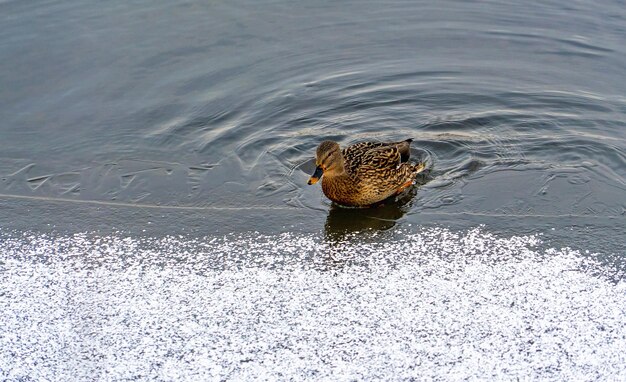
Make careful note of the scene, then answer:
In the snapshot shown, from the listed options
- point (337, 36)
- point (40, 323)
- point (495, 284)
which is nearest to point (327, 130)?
point (337, 36)

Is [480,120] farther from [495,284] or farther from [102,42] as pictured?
[102,42]

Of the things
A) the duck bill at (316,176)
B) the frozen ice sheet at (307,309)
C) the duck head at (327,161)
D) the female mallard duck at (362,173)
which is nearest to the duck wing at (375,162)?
the female mallard duck at (362,173)

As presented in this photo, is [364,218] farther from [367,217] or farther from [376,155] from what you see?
[376,155]

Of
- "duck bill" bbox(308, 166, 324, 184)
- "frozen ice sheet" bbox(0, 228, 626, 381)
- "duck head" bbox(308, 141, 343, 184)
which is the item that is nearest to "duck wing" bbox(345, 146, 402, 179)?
"duck head" bbox(308, 141, 343, 184)

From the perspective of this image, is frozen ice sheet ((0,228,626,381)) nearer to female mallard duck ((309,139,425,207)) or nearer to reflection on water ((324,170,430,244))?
reflection on water ((324,170,430,244))

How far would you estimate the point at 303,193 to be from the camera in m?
5.11

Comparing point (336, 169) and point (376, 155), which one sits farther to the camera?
point (376, 155)

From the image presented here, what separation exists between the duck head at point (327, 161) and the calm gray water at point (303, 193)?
24 centimetres

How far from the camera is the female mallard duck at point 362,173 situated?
16.1 ft

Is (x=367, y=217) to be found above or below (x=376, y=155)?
below

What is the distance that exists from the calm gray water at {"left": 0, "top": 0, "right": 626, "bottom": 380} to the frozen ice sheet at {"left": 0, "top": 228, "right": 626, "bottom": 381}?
0.04 feet

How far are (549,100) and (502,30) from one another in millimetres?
1361

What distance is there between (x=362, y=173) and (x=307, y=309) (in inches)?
50.2

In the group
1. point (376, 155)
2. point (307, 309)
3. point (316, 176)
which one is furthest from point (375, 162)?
point (307, 309)
